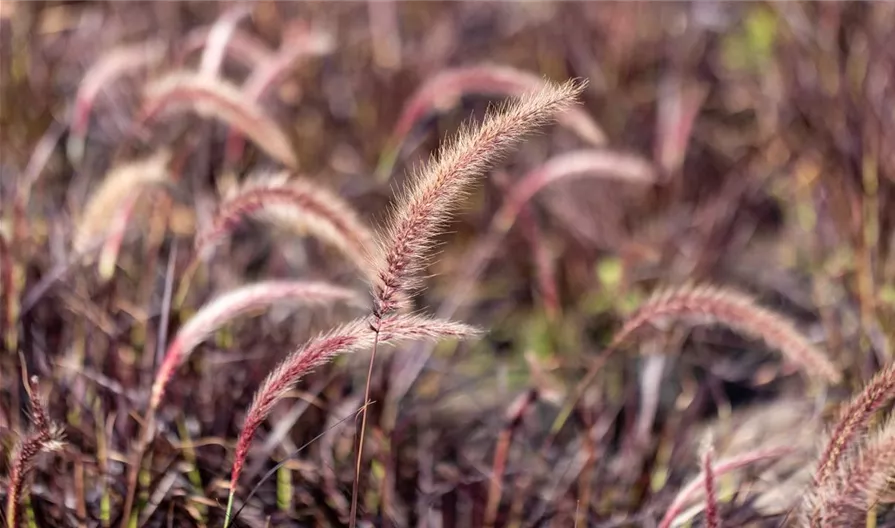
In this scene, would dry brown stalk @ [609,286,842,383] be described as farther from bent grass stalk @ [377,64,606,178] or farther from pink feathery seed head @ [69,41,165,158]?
pink feathery seed head @ [69,41,165,158]

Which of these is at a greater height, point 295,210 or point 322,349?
point 295,210

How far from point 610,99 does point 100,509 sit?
2.68 metres

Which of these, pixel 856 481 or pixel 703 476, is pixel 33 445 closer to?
pixel 703 476

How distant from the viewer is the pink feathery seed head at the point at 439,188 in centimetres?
146

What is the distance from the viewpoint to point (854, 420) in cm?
154

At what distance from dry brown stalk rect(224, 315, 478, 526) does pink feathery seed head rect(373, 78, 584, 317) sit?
44 mm

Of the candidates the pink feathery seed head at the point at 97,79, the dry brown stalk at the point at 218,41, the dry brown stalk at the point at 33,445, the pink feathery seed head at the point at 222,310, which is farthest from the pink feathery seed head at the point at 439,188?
the pink feathery seed head at the point at 97,79

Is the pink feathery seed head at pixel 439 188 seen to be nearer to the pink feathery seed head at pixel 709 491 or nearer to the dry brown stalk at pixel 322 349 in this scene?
the dry brown stalk at pixel 322 349

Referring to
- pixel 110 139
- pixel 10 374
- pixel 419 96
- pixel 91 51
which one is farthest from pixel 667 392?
pixel 91 51

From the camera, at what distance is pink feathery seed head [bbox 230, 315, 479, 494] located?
150cm

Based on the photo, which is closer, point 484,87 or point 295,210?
point 295,210

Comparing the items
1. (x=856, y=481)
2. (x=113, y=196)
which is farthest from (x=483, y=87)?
(x=856, y=481)

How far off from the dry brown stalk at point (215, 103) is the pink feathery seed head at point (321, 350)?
100 cm

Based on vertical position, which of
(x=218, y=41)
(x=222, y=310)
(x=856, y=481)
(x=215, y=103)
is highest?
(x=218, y=41)
